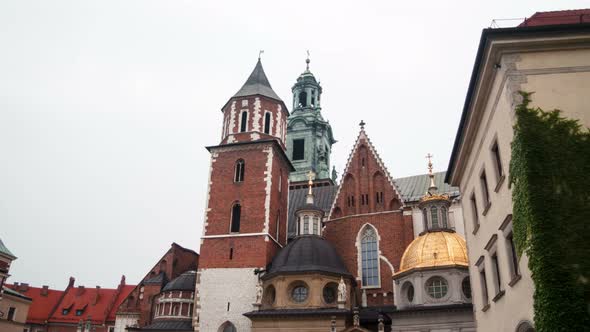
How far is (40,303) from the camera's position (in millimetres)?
55500

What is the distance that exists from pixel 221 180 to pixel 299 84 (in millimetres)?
30497

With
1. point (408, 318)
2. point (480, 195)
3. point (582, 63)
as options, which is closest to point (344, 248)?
point (408, 318)

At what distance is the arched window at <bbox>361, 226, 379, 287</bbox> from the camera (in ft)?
105

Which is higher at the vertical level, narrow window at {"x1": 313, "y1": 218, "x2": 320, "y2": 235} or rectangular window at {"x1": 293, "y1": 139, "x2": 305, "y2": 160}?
rectangular window at {"x1": 293, "y1": 139, "x2": 305, "y2": 160}

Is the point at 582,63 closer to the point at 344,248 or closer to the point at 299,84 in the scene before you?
the point at 344,248

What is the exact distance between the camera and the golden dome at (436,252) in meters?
26.8

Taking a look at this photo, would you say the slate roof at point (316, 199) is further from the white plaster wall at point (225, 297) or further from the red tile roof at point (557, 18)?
the red tile roof at point (557, 18)

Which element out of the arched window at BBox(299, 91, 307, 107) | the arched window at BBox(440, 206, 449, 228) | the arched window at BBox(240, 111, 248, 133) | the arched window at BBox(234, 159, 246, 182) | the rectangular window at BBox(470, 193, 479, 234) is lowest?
the rectangular window at BBox(470, 193, 479, 234)

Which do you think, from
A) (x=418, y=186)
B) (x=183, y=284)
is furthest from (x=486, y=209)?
(x=183, y=284)

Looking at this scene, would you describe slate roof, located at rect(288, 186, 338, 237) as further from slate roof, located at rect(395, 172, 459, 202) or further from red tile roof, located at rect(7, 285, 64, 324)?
red tile roof, located at rect(7, 285, 64, 324)

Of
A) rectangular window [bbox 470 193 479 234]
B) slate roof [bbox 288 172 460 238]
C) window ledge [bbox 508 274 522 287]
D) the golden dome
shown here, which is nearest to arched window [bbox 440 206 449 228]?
the golden dome

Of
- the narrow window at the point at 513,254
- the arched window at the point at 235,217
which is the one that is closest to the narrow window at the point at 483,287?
the narrow window at the point at 513,254

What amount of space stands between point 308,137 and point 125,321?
89.7ft

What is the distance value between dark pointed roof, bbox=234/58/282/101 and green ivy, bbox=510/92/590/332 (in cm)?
2577
